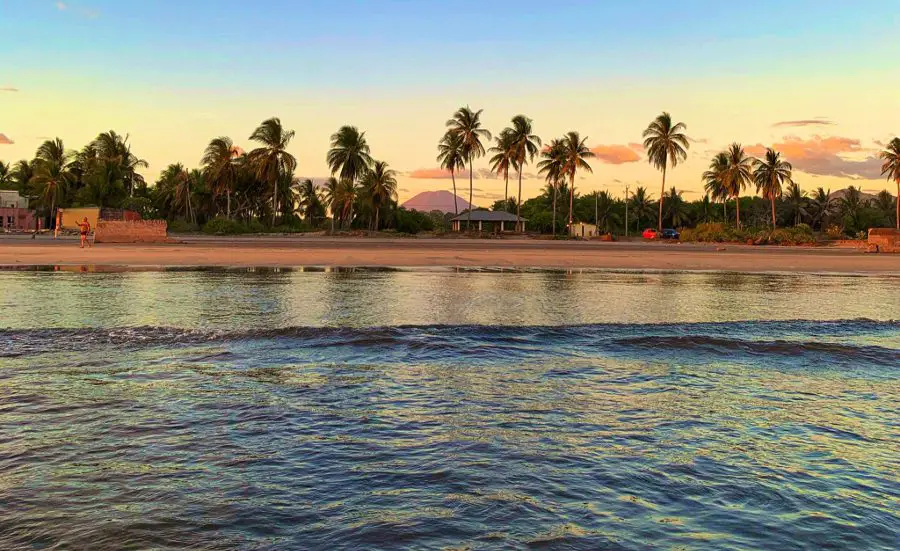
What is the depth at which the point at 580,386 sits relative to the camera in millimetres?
7219

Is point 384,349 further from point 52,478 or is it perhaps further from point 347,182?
point 347,182

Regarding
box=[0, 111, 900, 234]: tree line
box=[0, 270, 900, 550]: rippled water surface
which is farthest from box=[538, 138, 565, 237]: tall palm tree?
box=[0, 270, 900, 550]: rippled water surface

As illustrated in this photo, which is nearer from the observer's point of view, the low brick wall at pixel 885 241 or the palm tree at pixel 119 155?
the low brick wall at pixel 885 241

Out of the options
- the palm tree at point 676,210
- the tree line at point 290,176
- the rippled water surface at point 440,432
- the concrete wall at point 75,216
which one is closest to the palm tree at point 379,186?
the tree line at point 290,176

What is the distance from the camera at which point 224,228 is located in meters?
66.9

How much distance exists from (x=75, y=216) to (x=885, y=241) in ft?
230

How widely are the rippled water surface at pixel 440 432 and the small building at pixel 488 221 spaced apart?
71.3m

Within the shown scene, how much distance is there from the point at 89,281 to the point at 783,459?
1712 cm

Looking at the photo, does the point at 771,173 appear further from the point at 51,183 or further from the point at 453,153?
the point at 51,183

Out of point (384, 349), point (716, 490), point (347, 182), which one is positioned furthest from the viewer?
point (347, 182)

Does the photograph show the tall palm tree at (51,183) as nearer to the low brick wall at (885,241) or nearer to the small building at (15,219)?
the small building at (15,219)

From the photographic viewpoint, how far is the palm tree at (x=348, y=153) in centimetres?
7981

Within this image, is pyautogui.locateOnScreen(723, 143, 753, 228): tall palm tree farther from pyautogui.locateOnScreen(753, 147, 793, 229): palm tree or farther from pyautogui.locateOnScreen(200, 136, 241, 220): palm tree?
pyautogui.locateOnScreen(200, 136, 241, 220): palm tree

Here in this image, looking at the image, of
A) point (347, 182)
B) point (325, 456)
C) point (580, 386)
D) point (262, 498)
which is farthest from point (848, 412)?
point (347, 182)
